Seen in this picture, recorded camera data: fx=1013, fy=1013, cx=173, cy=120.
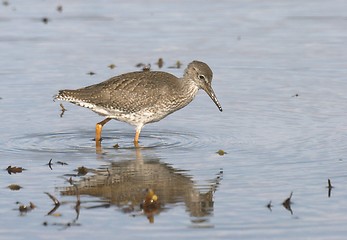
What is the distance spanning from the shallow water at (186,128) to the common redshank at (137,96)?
1.30ft

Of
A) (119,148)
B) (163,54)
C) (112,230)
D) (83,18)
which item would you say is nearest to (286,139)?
(119,148)

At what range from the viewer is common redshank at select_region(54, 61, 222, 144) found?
16250mm

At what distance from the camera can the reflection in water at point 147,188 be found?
12164mm

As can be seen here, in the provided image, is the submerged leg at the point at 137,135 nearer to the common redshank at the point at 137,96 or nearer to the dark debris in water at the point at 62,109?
the common redshank at the point at 137,96

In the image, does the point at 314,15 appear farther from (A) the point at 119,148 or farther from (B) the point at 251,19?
(A) the point at 119,148

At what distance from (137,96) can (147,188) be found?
3451mm

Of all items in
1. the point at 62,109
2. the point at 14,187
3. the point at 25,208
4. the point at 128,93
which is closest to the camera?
the point at 25,208

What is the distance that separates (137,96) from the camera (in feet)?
53.4

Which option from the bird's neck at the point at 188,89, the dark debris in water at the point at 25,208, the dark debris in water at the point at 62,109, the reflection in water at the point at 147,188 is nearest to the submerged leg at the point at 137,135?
the bird's neck at the point at 188,89

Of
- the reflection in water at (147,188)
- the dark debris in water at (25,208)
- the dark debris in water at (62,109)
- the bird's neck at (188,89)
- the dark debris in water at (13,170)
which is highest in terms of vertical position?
the bird's neck at (188,89)

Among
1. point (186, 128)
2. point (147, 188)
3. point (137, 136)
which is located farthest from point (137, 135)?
point (147, 188)

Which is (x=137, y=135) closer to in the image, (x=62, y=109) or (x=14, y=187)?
(x=62, y=109)

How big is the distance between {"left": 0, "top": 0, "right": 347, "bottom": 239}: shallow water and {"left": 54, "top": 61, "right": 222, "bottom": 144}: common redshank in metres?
0.40

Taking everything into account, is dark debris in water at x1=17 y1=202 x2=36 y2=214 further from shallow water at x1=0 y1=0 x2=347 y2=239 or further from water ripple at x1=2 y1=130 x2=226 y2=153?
water ripple at x1=2 y1=130 x2=226 y2=153
